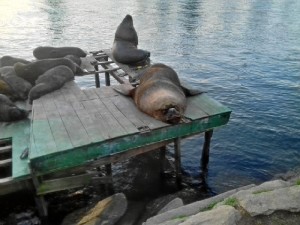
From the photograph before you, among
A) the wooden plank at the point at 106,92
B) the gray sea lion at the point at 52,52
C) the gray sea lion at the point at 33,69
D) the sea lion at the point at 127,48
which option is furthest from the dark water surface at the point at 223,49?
the gray sea lion at the point at 33,69

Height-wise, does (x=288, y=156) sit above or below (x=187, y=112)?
below

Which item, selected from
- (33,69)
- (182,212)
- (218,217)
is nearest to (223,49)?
(33,69)

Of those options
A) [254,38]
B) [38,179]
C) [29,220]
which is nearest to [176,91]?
[38,179]

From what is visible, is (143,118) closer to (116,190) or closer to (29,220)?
(116,190)

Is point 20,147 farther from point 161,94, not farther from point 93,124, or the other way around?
point 161,94

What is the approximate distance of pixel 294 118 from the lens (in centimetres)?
1337

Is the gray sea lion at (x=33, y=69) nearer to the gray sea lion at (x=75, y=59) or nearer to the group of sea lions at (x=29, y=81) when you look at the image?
the group of sea lions at (x=29, y=81)

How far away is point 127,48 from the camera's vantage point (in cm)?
1308

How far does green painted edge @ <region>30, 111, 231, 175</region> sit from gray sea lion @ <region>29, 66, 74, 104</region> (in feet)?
10.5

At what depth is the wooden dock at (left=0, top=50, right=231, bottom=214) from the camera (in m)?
6.68

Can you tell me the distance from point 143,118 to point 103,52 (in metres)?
7.54

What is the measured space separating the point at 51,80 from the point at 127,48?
4.17 metres

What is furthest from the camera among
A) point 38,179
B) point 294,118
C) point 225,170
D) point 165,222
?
point 294,118

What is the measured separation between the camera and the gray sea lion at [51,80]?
9258 mm
